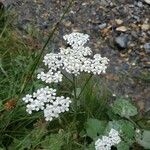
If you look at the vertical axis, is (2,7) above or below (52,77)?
below

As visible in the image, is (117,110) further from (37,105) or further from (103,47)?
(37,105)

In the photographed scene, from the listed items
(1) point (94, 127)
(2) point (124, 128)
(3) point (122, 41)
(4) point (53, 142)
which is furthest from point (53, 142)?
(3) point (122, 41)

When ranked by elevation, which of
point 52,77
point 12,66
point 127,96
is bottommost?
point 127,96

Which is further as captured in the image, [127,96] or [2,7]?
[2,7]

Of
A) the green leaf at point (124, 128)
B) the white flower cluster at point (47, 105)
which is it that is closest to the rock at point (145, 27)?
the green leaf at point (124, 128)

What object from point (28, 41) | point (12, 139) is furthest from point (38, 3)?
point (12, 139)

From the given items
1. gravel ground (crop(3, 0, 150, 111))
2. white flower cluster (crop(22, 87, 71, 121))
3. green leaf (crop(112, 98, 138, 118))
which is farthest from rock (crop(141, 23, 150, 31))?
white flower cluster (crop(22, 87, 71, 121))

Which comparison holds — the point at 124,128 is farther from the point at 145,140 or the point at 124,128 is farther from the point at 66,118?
the point at 66,118
